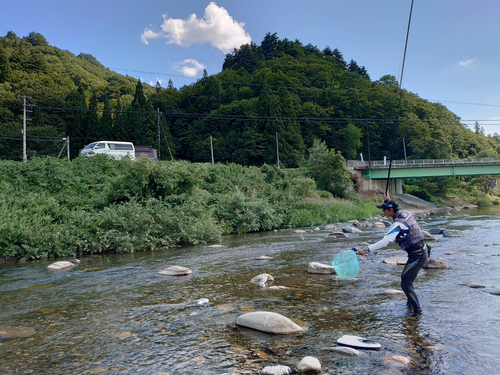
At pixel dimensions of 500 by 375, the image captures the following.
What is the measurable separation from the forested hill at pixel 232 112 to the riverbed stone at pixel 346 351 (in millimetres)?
51785

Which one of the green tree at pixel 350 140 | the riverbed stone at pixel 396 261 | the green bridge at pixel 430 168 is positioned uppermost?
the green tree at pixel 350 140

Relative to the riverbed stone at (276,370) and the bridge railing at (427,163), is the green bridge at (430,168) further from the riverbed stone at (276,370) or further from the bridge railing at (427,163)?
the riverbed stone at (276,370)

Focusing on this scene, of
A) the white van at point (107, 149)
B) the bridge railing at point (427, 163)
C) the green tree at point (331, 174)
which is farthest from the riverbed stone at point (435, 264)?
the bridge railing at point (427, 163)

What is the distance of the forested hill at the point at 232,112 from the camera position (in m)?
59.9

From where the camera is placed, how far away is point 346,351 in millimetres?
4777

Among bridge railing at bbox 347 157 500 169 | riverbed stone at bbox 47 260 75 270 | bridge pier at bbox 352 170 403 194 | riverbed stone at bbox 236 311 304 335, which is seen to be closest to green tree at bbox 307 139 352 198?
bridge pier at bbox 352 170 403 194

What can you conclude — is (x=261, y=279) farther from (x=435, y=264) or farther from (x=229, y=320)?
(x=435, y=264)

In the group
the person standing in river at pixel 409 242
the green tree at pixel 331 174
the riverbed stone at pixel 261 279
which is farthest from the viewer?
the green tree at pixel 331 174

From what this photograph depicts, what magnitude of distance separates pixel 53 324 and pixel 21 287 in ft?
12.4

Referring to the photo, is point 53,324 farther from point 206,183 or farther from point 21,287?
point 206,183

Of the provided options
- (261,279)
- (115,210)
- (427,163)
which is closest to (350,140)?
(427,163)

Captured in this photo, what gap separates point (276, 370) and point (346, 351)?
1.12 m

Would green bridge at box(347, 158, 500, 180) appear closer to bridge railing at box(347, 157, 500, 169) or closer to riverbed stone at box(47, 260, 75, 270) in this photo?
bridge railing at box(347, 157, 500, 169)

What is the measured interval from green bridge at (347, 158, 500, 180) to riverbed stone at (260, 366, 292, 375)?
5274 cm
